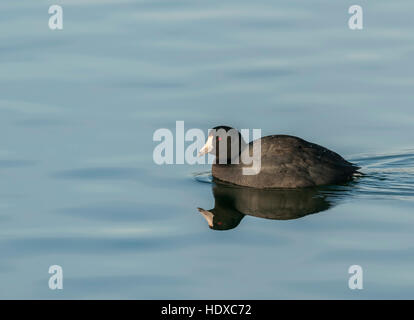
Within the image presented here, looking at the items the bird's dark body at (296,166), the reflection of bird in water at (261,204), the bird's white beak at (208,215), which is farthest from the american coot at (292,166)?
the bird's white beak at (208,215)

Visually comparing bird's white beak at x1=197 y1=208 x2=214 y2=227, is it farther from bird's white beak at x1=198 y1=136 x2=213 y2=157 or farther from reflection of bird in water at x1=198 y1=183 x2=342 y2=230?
bird's white beak at x1=198 y1=136 x2=213 y2=157

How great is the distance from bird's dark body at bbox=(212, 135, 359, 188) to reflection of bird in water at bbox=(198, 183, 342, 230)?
0.39 feet

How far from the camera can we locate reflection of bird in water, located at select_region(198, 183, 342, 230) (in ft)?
37.3

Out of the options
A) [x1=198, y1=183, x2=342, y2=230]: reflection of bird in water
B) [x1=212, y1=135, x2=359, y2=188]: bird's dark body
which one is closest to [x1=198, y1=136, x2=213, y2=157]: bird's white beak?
[x1=198, y1=183, x2=342, y2=230]: reflection of bird in water

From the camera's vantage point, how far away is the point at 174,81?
15633mm

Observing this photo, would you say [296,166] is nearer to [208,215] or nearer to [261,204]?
[261,204]

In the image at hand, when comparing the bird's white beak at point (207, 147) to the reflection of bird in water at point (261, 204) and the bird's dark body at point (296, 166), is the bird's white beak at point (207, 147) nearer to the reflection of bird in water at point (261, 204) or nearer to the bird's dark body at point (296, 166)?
the reflection of bird in water at point (261, 204)

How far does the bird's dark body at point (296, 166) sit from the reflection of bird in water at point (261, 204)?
0.12m

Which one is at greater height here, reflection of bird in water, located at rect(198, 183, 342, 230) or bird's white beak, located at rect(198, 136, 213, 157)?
bird's white beak, located at rect(198, 136, 213, 157)

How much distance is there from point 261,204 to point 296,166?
82 cm

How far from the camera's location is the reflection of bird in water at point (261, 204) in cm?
1136

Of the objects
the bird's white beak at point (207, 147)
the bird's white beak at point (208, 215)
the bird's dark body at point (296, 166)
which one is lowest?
the bird's white beak at point (208, 215)

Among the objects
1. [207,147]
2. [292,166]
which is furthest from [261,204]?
[207,147]

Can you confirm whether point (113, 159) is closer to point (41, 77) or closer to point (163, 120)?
point (163, 120)
